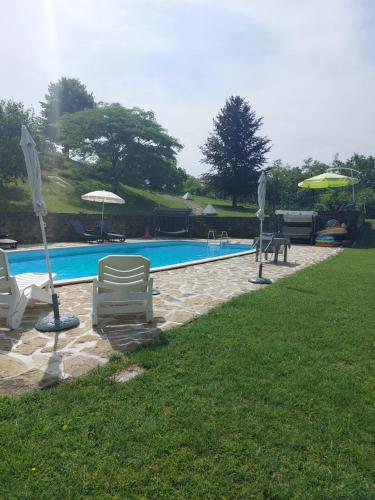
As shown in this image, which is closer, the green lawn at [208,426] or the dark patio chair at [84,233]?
the green lawn at [208,426]

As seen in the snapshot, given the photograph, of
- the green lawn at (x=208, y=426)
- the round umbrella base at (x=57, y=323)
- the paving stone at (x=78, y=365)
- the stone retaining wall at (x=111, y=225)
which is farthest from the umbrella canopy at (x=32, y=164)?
the stone retaining wall at (x=111, y=225)

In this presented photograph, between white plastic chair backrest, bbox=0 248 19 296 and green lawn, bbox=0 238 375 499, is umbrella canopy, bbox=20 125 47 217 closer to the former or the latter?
white plastic chair backrest, bbox=0 248 19 296

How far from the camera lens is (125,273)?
15.1 feet

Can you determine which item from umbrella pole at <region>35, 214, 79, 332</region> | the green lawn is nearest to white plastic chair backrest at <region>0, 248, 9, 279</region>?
umbrella pole at <region>35, 214, 79, 332</region>

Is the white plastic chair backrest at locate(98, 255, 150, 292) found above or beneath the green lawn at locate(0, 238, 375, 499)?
above

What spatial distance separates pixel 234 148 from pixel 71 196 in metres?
18.4

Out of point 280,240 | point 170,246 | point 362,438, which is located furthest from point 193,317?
point 170,246

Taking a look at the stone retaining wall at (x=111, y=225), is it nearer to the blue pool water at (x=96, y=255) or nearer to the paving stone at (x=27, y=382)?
the blue pool water at (x=96, y=255)

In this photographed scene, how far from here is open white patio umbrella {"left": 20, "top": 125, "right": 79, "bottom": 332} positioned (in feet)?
12.8

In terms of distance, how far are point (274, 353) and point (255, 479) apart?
1.74m

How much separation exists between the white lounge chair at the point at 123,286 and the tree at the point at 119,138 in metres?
22.3

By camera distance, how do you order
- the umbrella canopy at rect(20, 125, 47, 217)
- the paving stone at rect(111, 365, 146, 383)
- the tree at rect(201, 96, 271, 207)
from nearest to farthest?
the paving stone at rect(111, 365, 146, 383), the umbrella canopy at rect(20, 125, 47, 217), the tree at rect(201, 96, 271, 207)

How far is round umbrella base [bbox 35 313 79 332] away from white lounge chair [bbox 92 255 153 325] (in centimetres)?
34

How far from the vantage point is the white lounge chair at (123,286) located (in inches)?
177
